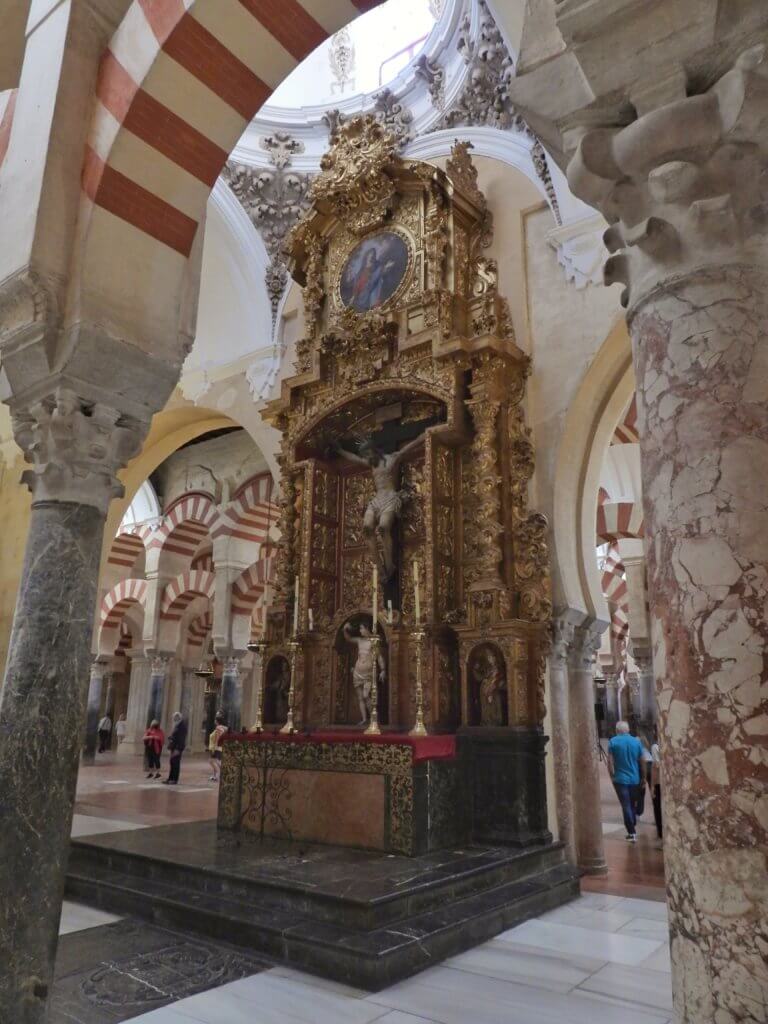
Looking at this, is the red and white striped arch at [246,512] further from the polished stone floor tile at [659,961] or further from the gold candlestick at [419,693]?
the polished stone floor tile at [659,961]

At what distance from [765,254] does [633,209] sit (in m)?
0.32

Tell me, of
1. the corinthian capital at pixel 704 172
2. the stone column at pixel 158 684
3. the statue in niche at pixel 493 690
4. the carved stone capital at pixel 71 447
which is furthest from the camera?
the stone column at pixel 158 684

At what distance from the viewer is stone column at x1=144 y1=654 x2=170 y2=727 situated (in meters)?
13.0

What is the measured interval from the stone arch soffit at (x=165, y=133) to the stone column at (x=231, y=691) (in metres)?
9.15

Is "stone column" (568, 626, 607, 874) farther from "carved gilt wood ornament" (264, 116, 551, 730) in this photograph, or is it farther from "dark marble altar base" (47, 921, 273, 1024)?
"dark marble altar base" (47, 921, 273, 1024)

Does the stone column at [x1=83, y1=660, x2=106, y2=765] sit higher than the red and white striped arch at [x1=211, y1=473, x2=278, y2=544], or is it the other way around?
the red and white striped arch at [x1=211, y1=473, x2=278, y2=544]

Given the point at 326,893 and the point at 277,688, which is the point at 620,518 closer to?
the point at 277,688

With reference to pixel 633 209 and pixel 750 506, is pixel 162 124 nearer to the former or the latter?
pixel 633 209

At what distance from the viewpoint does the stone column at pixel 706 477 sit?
136 cm

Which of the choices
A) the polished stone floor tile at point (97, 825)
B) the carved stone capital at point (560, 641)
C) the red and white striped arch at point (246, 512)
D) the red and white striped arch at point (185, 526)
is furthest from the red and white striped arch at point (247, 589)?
the carved stone capital at point (560, 641)

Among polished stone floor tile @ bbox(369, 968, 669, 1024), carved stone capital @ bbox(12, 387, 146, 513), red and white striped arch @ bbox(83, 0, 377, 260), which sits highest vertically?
red and white striped arch @ bbox(83, 0, 377, 260)

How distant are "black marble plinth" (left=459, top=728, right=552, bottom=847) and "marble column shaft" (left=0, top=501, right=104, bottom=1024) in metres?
2.88

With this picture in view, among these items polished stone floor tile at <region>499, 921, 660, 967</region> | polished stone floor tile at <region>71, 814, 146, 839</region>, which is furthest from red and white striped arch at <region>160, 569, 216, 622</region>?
polished stone floor tile at <region>499, 921, 660, 967</region>

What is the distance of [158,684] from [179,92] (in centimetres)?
1158
